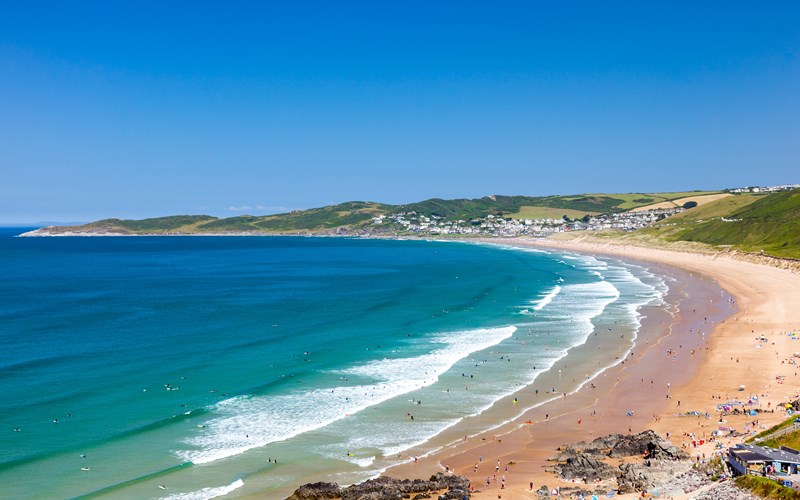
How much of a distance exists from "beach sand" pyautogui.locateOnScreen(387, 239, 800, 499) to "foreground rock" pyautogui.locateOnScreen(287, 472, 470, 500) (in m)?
1.31

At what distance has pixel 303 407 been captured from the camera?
40250 mm

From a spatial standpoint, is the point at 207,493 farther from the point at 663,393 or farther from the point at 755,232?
the point at 755,232

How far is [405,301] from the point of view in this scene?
86438 mm

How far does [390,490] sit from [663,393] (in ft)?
82.0

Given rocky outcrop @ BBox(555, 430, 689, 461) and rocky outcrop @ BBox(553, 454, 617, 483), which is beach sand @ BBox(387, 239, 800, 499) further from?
rocky outcrop @ BBox(555, 430, 689, 461)

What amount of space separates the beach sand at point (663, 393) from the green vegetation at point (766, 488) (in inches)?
280

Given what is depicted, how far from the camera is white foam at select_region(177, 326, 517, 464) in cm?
3397

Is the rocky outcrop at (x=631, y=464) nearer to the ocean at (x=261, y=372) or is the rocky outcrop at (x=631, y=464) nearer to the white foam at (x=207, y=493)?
the ocean at (x=261, y=372)

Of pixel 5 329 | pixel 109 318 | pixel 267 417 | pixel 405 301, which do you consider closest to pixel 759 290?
pixel 405 301

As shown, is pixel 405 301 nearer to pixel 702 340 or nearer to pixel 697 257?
pixel 702 340

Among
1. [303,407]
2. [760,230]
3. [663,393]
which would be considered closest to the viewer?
[303,407]

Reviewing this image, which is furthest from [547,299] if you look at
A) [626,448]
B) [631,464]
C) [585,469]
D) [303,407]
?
[631,464]

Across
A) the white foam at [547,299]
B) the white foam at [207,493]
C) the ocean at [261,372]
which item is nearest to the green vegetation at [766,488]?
the ocean at [261,372]

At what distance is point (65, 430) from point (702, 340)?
178ft
